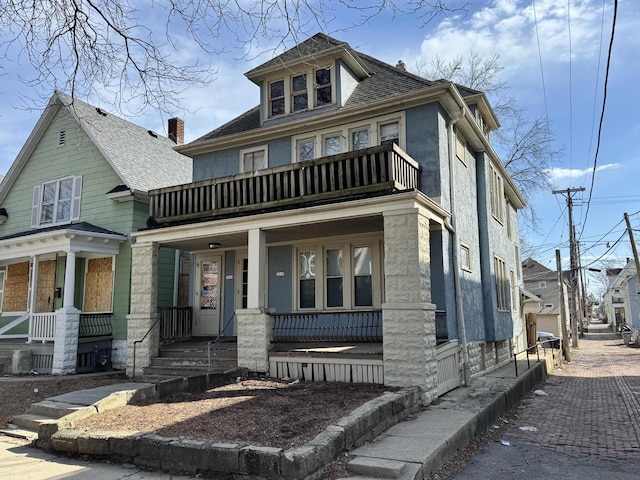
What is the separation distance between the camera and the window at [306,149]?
41.8ft

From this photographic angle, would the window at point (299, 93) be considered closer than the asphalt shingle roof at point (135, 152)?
Yes

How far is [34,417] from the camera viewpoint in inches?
313

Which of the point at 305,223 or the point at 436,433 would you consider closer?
the point at 436,433

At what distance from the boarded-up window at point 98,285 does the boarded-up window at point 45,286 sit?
1.39 meters

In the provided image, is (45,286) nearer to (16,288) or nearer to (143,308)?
(16,288)

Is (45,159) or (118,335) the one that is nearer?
(118,335)

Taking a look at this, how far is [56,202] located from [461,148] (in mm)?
12844

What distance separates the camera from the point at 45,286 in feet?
52.9

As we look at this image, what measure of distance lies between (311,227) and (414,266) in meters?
2.91

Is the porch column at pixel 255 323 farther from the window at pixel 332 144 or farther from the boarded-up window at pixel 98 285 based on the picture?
the boarded-up window at pixel 98 285

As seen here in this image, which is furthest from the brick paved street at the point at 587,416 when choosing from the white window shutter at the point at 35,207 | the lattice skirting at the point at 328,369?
the white window shutter at the point at 35,207

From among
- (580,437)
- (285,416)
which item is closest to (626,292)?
(580,437)

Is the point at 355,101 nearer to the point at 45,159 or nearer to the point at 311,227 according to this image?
the point at 311,227

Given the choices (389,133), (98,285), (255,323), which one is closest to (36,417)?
(255,323)
